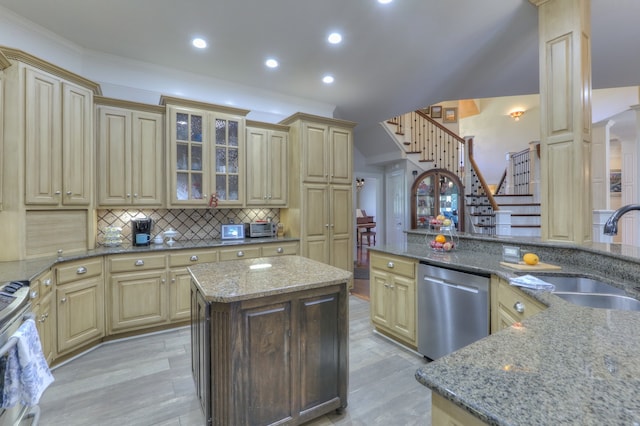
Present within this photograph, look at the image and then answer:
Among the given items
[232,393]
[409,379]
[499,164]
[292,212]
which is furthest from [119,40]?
[499,164]

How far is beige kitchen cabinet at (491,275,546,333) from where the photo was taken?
160cm

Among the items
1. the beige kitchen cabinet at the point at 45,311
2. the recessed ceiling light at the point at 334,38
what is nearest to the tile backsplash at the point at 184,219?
the beige kitchen cabinet at the point at 45,311

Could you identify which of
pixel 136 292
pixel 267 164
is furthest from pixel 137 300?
pixel 267 164

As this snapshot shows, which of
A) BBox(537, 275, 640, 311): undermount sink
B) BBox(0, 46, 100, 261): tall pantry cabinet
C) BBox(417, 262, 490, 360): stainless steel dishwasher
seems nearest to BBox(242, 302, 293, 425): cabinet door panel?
BBox(417, 262, 490, 360): stainless steel dishwasher

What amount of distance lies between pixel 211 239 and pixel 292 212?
1.19m

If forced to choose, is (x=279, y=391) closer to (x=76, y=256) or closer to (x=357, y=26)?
(x=76, y=256)

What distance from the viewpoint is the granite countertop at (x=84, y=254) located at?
2091 mm

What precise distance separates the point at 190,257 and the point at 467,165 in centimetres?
581

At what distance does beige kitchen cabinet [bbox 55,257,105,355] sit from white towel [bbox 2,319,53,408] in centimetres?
134

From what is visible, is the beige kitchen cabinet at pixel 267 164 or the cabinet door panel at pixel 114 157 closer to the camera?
the cabinet door panel at pixel 114 157

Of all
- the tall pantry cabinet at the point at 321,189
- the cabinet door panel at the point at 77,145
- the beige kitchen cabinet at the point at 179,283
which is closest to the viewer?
the cabinet door panel at the point at 77,145

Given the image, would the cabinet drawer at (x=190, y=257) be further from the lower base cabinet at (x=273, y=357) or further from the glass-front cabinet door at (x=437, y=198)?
the glass-front cabinet door at (x=437, y=198)

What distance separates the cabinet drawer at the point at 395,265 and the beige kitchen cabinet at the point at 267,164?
181 cm

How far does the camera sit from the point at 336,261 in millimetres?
4500
